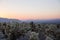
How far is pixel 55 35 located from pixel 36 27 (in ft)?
5.14

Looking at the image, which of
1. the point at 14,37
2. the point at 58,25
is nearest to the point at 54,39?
the point at 58,25

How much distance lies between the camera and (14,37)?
872cm

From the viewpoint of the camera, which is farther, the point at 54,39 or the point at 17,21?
the point at 17,21

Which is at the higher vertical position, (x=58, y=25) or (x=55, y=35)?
(x=58, y=25)

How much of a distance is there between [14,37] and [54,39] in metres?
2.24

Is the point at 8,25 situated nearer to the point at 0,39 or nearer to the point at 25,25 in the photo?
the point at 25,25

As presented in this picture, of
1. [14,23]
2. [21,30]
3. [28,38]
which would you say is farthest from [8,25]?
[28,38]

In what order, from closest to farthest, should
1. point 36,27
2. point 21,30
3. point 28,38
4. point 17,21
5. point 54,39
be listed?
point 28,38, point 54,39, point 21,30, point 36,27, point 17,21

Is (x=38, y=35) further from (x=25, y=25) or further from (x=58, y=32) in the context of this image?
(x=25, y=25)

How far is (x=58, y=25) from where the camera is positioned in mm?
8461

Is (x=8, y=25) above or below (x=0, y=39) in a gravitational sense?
above

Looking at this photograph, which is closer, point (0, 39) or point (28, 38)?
point (28, 38)

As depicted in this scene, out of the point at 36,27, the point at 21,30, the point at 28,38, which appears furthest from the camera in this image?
the point at 36,27

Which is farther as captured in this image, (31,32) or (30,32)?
(30,32)
